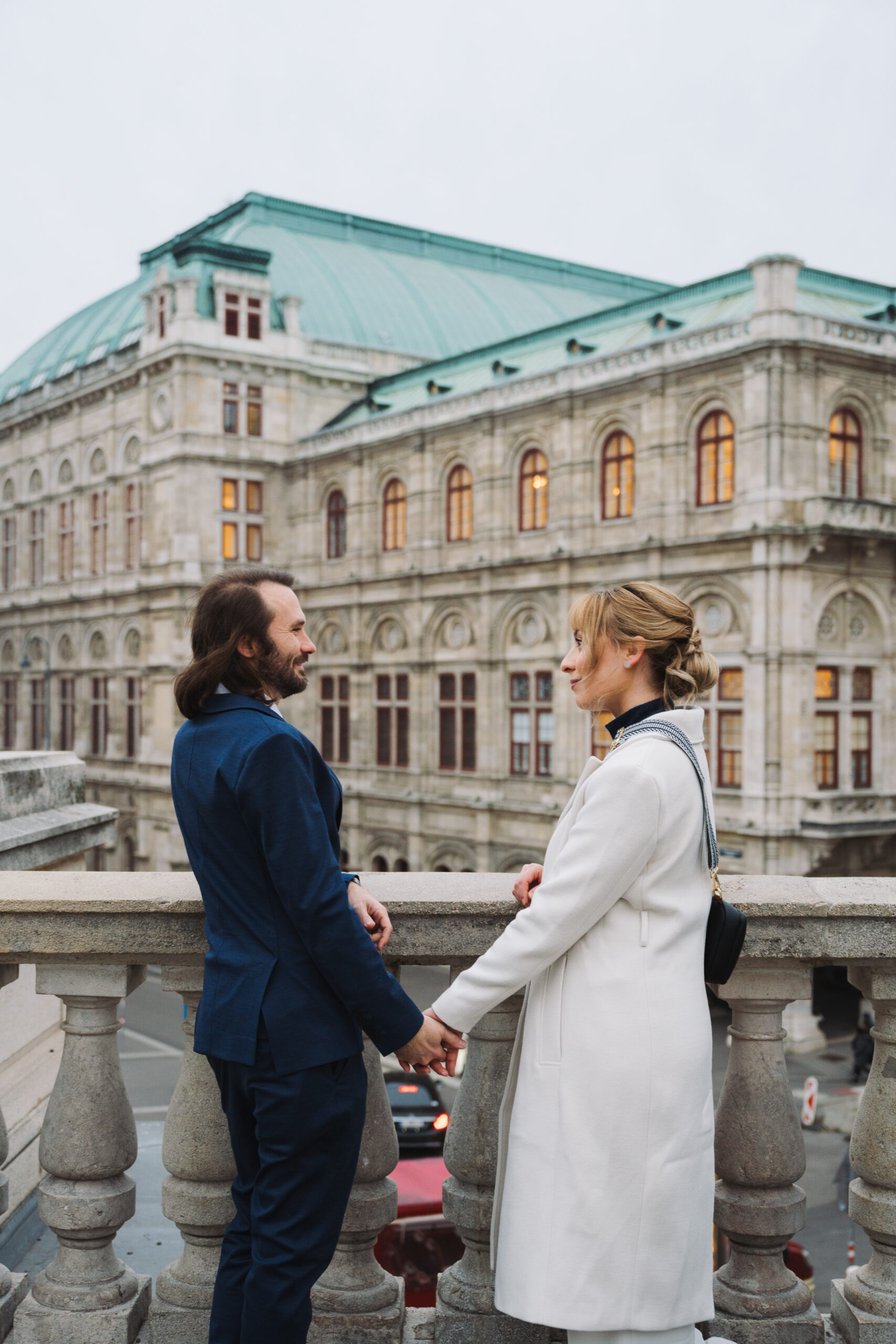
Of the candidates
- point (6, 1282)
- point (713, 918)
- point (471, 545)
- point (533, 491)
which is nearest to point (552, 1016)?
point (713, 918)

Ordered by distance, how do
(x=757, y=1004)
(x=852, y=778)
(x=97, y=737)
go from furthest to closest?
(x=97, y=737), (x=852, y=778), (x=757, y=1004)

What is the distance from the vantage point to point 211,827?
259cm

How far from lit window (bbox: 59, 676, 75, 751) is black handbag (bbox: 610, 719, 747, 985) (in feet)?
137

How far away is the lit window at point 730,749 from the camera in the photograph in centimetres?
2362

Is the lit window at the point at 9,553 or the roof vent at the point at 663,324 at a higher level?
the roof vent at the point at 663,324

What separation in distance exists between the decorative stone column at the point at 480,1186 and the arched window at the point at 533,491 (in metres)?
25.4

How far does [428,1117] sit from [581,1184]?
42.8 feet

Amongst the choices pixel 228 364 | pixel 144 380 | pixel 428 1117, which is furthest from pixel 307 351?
pixel 428 1117

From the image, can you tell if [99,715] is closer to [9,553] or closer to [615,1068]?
[9,553]

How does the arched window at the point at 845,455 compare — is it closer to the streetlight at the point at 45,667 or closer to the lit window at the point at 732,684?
the lit window at the point at 732,684

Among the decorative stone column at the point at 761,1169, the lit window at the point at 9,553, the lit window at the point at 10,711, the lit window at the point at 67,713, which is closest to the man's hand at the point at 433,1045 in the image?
the decorative stone column at the point at 761,1169

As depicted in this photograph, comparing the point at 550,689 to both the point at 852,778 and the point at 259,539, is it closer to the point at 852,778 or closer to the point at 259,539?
the point at 852,778

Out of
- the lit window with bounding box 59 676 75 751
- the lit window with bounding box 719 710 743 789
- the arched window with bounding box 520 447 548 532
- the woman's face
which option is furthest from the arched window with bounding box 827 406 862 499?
the lit window with bounding box 59 676 75 751

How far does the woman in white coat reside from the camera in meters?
2.48
